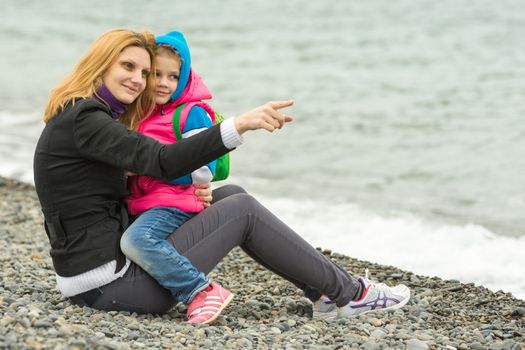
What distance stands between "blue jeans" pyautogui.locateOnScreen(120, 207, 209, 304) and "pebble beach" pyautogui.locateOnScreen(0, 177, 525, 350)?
0.22m

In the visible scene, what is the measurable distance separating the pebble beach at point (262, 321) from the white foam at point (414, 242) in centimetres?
117

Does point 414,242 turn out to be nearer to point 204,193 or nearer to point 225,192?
point 225,192

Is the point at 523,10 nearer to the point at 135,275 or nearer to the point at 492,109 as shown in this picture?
the point at 492,109

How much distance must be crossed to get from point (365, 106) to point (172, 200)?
12072 mm

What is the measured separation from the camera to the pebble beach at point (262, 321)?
4.18 meters

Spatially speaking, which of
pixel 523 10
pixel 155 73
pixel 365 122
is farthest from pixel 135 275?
pixel 523 10

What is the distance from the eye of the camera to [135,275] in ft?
15.1

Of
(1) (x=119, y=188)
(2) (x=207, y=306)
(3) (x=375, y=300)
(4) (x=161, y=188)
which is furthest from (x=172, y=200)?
(3) (x=375, y=300)

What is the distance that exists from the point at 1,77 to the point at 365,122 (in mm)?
8661

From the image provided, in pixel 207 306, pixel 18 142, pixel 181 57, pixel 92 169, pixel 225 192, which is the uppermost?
pixel 181 57

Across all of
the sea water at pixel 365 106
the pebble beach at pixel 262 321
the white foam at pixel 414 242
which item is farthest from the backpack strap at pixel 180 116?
the white foam at pixel 414 242

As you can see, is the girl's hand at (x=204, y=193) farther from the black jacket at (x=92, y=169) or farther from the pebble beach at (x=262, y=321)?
the pebble beach at (x=262, y=321)

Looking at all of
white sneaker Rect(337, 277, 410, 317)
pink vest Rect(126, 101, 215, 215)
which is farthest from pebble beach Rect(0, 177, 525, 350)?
pink vest Rect(126, 101, 215, 215)

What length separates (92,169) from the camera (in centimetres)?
446
